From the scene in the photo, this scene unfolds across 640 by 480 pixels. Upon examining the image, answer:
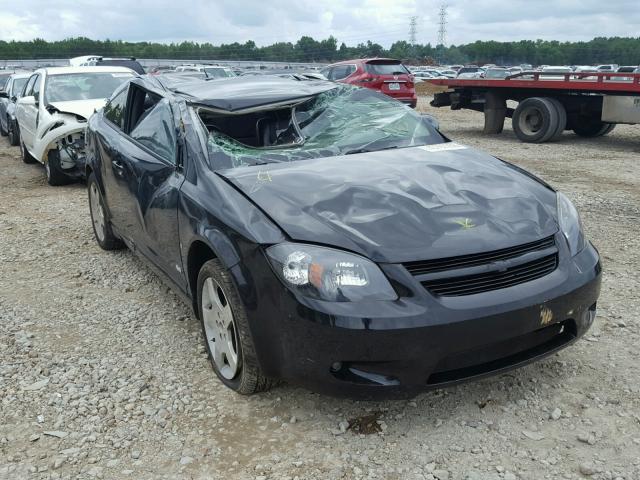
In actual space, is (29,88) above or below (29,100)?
above

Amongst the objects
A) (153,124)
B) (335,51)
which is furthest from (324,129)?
(335,51)

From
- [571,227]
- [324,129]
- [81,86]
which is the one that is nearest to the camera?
[571,227]

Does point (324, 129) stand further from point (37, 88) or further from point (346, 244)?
point (37, 88)

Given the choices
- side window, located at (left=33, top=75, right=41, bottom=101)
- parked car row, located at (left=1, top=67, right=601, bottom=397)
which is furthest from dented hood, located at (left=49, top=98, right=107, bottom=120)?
parked car row, located at (left=1, top=67, right=601, bottom=397)

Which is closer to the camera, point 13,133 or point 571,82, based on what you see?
point 571,82

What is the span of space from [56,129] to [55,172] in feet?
2.18

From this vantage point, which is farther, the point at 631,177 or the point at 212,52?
the point at 212,52

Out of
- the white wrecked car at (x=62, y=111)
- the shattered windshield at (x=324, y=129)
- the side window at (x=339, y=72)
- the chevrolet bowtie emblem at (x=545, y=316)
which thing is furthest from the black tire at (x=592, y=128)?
the chevrolet bowtie emblem at (x=545, y=316)

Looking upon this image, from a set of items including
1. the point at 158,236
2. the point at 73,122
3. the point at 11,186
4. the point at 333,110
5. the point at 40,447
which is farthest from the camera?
the point at 11,186

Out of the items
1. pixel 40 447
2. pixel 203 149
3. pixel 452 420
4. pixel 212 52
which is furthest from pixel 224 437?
pixel 212 52

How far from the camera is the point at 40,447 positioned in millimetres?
2709

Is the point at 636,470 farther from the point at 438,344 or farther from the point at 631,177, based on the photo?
the point at 631,177

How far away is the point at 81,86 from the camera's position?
9055 mm

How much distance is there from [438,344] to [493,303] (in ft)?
0.95
